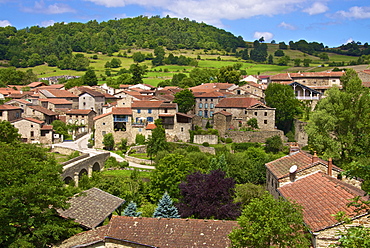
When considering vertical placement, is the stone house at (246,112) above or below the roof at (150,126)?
above

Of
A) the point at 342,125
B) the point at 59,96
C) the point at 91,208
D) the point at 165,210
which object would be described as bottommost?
the point at 165,210

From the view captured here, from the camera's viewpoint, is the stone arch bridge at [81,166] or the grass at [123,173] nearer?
the stone arch bridge at [81,166]

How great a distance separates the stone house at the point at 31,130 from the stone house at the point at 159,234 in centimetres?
4161

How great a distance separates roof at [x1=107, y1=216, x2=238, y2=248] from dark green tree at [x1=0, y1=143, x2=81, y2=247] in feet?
11.7

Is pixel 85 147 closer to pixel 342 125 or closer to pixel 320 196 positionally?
pixel 342 125

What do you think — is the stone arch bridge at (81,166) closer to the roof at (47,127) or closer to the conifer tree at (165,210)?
the roof at (47,127)

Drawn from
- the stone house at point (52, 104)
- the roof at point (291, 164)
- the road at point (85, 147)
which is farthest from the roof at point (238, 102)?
the roof at point (291, 164)

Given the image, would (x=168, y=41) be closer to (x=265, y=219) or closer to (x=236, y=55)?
(x=236, y=55)

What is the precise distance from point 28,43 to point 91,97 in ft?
413

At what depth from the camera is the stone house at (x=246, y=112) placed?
189 feet

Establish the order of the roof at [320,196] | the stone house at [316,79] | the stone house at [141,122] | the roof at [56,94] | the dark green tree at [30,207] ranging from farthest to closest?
the stone house at [316,79] → the roof at [56,94] → the stone house at [141,122] → the dark green tree at [30,207] → the roof at [320,196]

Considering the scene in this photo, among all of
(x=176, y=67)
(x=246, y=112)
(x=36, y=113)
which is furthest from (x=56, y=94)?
(x=176, y=67)

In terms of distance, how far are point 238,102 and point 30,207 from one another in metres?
45.0

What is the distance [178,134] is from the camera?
2178 inches
